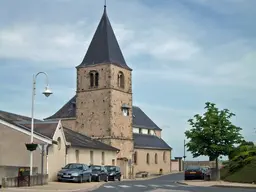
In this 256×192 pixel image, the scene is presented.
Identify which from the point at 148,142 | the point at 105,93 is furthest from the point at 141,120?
the point at 105,93

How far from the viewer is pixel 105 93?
7619cm

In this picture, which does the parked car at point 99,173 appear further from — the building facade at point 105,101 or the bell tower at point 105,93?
the bell tower at point 105,93

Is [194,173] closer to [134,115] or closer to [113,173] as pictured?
[113,173]

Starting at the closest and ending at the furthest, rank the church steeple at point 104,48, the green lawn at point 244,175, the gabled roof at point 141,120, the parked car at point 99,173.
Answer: the green lawn at point 244,175, the parked car at point 99,173, the church steeple at point 104,48, the gabled roof at point 141,120

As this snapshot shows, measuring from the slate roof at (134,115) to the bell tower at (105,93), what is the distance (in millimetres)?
3720

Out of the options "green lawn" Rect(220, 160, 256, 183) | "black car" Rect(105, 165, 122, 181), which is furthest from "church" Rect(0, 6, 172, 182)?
"green lawn" Rect(220, 160, 256, 183)

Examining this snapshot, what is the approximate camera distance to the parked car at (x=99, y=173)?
1726 inches

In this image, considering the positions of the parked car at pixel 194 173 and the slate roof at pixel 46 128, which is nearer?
the slate roof at pixel 46 128

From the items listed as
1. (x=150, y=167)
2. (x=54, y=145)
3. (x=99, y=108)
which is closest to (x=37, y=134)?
(x=54, y=145)

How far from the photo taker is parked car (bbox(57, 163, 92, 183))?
1540 inches

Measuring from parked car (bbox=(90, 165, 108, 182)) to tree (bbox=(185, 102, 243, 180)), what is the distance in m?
8.01

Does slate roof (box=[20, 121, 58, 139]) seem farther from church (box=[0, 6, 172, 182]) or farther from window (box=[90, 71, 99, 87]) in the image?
window (box=[90, 71, 99, 87])

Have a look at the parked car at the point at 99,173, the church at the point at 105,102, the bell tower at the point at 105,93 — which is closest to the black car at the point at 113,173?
the parked car at the point at 99,173

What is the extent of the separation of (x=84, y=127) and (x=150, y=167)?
1659 cm
